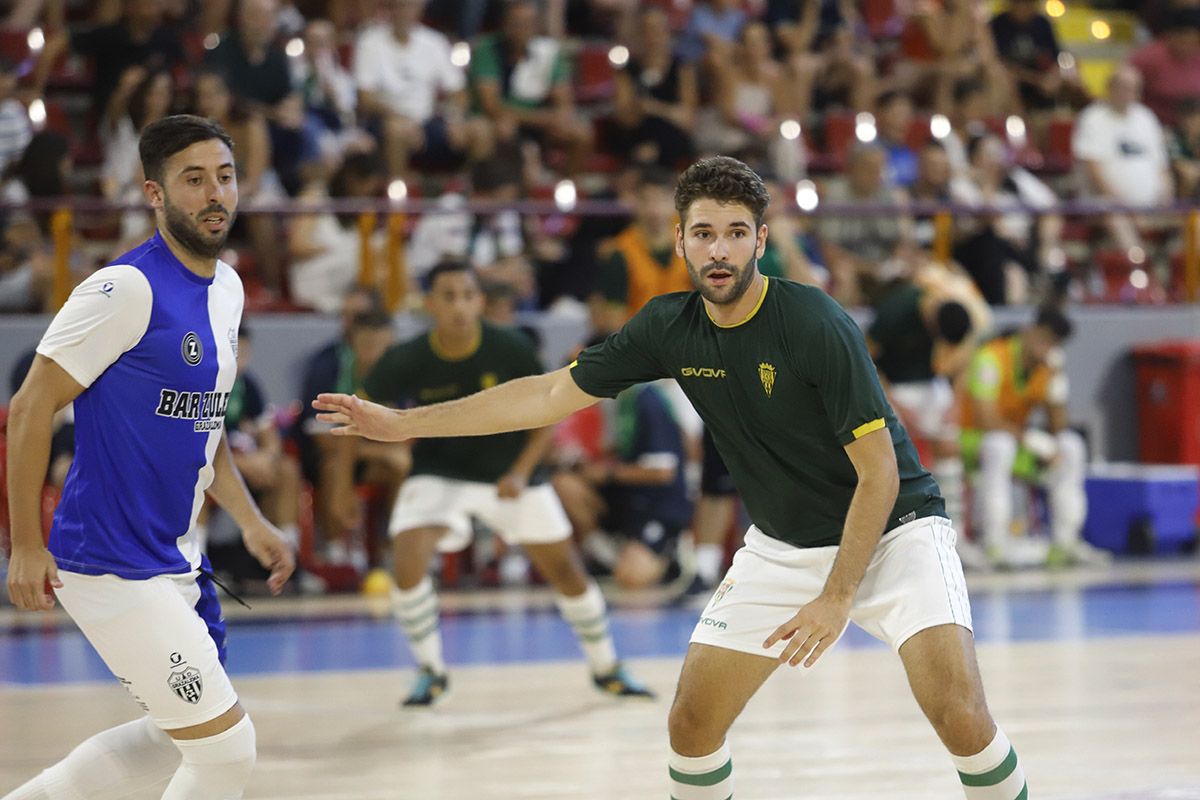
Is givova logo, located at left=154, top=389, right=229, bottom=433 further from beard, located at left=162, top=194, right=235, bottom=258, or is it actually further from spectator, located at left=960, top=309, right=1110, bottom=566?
spectator, located at left=960, top=309, right=1110, bottom=566

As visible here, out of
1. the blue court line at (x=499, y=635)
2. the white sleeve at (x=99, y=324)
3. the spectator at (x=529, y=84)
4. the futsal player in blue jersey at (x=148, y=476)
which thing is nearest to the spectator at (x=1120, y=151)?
the spectator at (x=529, y=84)

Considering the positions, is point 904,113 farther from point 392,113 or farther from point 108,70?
point 108,70

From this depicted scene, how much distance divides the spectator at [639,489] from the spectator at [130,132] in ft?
11.1

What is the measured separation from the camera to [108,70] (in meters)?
12.8

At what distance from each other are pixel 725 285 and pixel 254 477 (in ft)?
22.8

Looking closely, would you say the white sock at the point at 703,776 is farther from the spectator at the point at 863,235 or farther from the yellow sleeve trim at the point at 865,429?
the spectator at the point at 863,235

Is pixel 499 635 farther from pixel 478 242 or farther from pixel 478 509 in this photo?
pixel 478 242

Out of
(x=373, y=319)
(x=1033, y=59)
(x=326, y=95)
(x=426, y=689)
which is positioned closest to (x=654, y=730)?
(x=426, y=689)

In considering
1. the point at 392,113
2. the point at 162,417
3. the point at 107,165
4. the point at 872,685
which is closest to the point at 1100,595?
the point at 872,685

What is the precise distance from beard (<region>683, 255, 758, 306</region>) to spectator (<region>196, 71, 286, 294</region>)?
25.6 feet

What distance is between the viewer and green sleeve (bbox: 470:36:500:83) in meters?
14.1

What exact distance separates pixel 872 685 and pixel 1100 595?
3968 millimetres

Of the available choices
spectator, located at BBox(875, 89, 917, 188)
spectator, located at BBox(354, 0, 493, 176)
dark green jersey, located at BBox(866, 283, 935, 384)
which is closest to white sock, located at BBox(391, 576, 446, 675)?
dark green jersey, located at BBox(866, 283, 935, 384)

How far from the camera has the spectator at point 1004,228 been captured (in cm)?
1399
